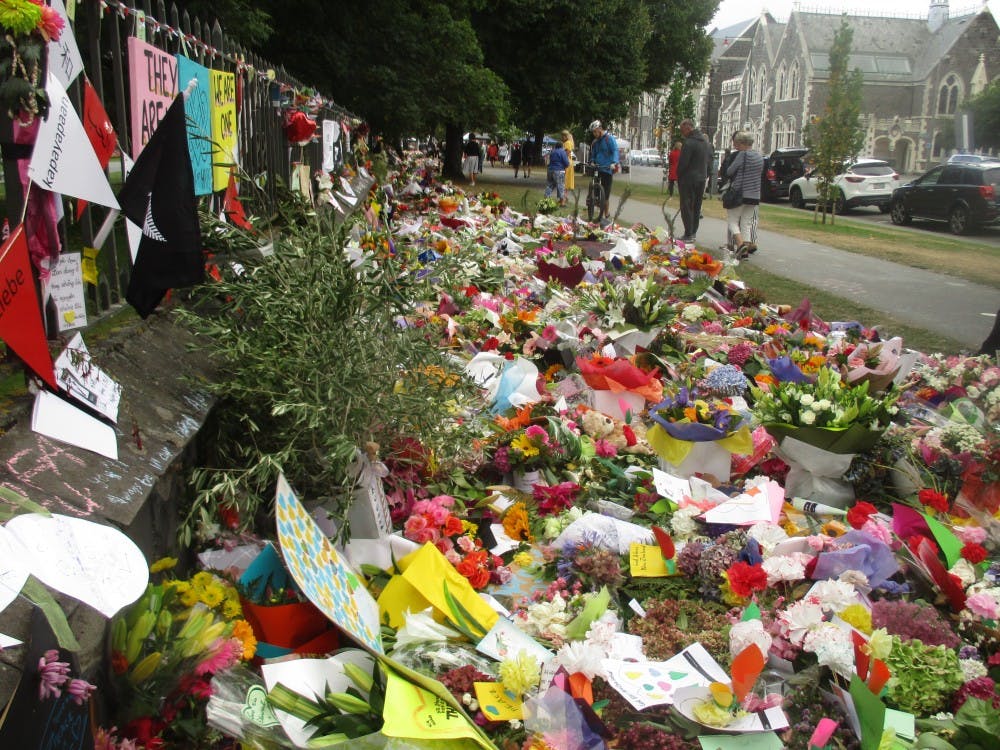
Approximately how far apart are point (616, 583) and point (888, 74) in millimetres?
72515

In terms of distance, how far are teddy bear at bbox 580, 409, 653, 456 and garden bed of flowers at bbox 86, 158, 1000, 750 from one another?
15 mm

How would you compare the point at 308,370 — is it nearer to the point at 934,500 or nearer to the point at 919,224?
the point at 934,500

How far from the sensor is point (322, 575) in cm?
219

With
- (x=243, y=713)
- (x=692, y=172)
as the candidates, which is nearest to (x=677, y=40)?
(x=692, y=172)

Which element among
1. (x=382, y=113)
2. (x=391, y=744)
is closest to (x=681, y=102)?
(x=382, y=113)

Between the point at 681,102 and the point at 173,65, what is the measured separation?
36.8 meters

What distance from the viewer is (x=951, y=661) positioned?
89.4 inches

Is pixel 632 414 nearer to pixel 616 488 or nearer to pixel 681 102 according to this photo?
pixel 616 488

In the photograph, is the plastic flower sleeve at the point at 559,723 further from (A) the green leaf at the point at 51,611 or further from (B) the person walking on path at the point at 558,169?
(B) the person walking on path at the point at 558,169

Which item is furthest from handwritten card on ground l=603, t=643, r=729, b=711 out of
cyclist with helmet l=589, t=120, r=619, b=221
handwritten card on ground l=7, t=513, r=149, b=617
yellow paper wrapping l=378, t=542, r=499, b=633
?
cyclist with helmet l=589, t=120, r=619, b=221

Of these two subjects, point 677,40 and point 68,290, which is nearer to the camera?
point 68,290

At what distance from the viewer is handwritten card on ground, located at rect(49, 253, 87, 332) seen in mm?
2240

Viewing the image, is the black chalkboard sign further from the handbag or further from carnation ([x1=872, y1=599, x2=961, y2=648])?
the handbag

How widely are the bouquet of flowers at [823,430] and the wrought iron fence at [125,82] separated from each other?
7.15 feet
